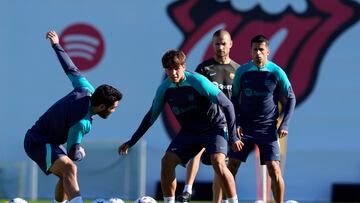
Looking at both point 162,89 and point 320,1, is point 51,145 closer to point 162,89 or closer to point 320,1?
point 162,89

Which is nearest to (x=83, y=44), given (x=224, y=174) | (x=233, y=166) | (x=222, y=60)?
(x=222, y=60)

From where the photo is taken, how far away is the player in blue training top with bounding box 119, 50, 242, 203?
11.3m

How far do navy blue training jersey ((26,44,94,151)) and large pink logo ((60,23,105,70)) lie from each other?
27.1 ft

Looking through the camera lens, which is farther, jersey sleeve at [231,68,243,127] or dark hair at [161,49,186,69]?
jersey sleeve at [231,68,243,127]

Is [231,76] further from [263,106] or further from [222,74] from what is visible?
[263,106]

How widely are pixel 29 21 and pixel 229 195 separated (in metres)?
9.60

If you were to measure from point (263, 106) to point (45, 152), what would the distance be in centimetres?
257

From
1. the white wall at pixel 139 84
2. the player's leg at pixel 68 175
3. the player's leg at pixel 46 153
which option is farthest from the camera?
the white wall at pixel 139 84

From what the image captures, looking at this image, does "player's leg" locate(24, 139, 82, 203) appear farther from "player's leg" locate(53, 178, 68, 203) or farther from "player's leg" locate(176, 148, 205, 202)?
"player's leg" locate(176, 148, 205, 202)

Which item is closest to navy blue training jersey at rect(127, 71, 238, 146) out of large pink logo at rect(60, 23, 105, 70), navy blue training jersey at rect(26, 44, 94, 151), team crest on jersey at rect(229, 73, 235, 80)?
navy blue training jersey at rect(26, 44, 94, 151)

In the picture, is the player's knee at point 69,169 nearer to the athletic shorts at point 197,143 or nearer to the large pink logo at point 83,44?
Answer: the athletic shorts at point 197,143

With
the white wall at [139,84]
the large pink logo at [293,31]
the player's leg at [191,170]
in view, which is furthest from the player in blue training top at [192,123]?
the large pink logo at [293,31]

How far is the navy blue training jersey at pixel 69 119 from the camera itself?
10984 mm

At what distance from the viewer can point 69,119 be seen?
11.1 meters
